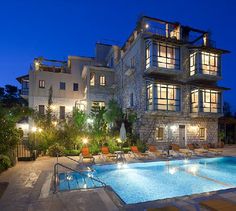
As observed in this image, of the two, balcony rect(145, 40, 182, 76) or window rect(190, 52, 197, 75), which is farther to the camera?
window rect(190, 52, 197, 75)

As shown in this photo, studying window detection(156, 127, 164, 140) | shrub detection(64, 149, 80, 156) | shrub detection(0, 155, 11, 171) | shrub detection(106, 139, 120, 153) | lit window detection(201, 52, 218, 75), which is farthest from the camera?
lit window detection(201, 52, 218, 75)

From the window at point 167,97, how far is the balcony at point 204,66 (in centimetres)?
272

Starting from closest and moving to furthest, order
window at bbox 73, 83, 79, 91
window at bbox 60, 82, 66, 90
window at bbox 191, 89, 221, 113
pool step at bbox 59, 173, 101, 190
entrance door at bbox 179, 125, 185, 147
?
pool step at bbox 59, 173, 101, 190 < window at bbox 191, 89, 221, 113 < entrance door at bbox 179, 125, 185, 147 < window at bbox 60, 82, 66, 90 < window at bbox 73, 83, 79, 91

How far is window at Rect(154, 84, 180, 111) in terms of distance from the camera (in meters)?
20.4

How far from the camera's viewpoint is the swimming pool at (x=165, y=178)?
9078 mm

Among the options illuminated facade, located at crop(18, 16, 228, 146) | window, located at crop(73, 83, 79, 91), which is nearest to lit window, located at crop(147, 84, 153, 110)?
illuminated facade, located at crop(18, 16, 228, 146)

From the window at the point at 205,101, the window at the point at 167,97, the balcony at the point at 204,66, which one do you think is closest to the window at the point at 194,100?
the window at the point at 205,101

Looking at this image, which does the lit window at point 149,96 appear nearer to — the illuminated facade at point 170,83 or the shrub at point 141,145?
the illuminated facade at point 170,83

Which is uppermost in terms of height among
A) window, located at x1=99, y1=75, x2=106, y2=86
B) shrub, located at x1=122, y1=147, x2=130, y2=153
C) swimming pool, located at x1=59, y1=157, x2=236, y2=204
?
window, located at x1=99, y1=75, x2=106, y2=86

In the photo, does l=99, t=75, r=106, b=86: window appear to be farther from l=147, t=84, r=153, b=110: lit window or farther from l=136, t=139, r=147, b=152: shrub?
l=136, t=139, r=147, b=152: shrub

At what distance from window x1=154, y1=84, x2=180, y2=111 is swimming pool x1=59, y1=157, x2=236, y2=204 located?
672cm

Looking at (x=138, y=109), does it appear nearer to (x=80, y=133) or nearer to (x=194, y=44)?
(x=80, y=133)

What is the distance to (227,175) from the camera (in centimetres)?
1203

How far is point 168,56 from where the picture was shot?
21516 millimetres
